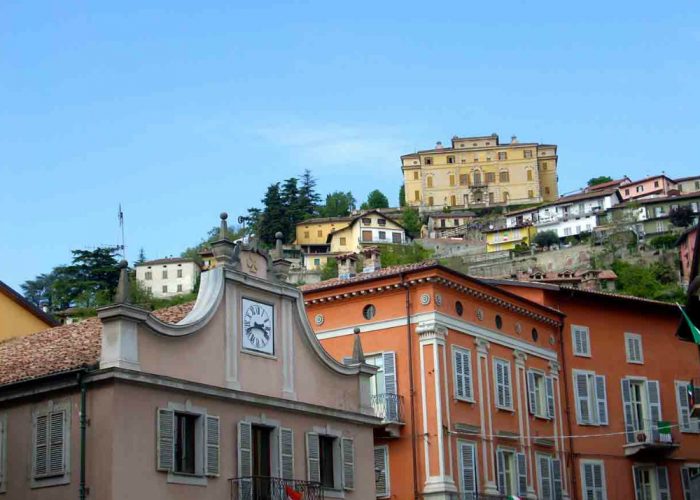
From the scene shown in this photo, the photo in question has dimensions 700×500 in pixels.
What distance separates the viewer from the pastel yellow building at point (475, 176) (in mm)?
174000

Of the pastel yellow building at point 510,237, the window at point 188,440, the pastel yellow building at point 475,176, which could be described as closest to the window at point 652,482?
the window at point 188,440

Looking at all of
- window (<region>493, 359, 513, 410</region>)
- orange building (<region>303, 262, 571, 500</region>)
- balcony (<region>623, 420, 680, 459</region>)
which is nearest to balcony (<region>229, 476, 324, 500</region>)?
orange building (<region>303, 262, 571, 500</region>)

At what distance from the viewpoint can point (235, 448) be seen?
25875 mm

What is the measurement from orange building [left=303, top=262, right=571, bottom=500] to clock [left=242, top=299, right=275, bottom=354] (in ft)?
11.9

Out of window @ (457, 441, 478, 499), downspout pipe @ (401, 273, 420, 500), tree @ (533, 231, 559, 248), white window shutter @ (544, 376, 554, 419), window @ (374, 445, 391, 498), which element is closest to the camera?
downspout pipe @ (401, 273, 420, 500)

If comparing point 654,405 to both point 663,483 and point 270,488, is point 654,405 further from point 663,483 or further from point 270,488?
point 270,488

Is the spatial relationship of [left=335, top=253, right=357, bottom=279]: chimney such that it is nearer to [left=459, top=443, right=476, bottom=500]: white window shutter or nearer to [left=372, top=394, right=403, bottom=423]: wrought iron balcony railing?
[left=372, top=394, right=403, bottom=423]: wrought iron balcony railing

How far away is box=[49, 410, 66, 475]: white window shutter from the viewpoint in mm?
23328

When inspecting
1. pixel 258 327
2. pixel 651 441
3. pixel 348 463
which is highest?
pixel 258 327

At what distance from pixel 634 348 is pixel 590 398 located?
12.2 feet

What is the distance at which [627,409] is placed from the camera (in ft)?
147

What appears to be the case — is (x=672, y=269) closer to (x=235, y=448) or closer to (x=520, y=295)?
(x=520, y=295)

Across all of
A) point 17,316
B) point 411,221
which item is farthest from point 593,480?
point 411,221

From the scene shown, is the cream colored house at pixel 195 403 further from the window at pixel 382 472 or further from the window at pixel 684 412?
the window at pixel 684 412
